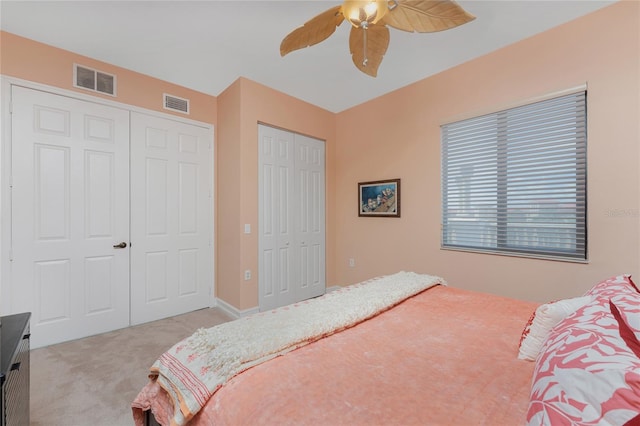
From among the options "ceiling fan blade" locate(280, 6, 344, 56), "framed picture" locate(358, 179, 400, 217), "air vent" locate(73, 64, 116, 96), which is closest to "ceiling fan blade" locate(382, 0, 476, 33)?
"ceiling fan blade" locate(280, 6, 344, 56)

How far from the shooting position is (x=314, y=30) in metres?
1.66

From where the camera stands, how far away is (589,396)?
542mm

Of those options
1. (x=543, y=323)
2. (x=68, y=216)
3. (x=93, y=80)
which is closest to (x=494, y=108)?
(x=543, y=323)

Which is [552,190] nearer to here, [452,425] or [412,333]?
[412,333]

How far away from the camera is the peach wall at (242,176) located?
3117mm

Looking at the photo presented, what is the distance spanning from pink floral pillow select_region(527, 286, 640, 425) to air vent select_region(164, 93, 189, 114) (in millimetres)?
3805

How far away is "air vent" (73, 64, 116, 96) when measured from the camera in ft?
8.52

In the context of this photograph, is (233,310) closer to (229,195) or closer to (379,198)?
(229,195)

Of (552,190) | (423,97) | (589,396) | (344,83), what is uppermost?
(344,83)

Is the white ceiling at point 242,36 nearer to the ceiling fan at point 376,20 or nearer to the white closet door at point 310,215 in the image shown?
the ceiling fan at point 376,20

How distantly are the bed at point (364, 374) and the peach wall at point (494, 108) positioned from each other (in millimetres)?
1133

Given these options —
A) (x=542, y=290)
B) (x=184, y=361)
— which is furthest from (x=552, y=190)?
(x=184, y=361)

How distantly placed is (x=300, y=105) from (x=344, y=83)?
75 cm

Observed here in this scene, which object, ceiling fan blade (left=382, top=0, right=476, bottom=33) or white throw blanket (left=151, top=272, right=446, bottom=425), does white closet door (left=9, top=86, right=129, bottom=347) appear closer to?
white throw blanket (left=151, top=272, right=446, bottom=425)
